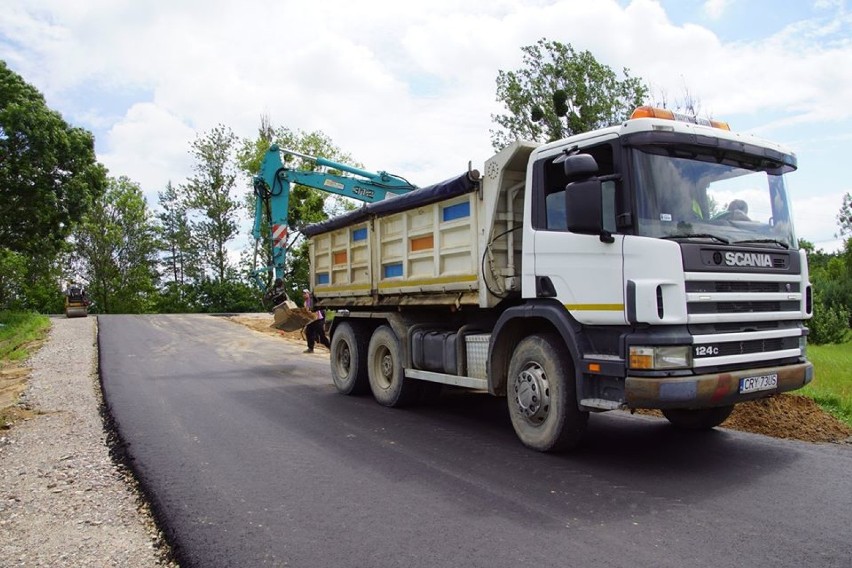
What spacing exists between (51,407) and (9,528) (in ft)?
16.4

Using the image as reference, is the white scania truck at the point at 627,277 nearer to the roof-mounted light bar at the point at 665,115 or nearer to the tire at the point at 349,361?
the roof-mounted light bar at the point at 665,115

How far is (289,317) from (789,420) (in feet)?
35.4

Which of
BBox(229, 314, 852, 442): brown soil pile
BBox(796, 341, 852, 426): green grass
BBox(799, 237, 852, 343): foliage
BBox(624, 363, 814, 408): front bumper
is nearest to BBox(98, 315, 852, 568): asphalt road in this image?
BBox(229, 314, 852, 442): brown soil pile

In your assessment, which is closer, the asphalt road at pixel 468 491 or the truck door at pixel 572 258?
the asphalt road at pixel 468 491

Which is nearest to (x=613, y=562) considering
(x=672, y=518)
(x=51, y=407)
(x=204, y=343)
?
(x=672, y=518)

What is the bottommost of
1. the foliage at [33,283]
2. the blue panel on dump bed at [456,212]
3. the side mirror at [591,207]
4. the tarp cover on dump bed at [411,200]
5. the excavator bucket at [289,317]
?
the excavator bucket at [289,317]

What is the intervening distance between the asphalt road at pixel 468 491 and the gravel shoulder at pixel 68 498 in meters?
0.20


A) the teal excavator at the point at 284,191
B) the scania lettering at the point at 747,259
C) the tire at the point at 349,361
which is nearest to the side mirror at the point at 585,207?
the scania lettering at the point at 747,259

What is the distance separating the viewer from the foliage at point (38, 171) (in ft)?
81.4

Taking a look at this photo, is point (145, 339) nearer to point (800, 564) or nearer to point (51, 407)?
point (51, 407)

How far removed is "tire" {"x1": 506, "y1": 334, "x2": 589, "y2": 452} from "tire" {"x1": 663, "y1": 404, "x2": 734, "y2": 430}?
1549mm

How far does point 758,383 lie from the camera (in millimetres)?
5258

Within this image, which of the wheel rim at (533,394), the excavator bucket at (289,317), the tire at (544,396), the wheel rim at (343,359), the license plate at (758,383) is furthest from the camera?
the excavator bucket at (289,317)

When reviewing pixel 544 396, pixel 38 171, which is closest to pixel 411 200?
pixel 544 396
